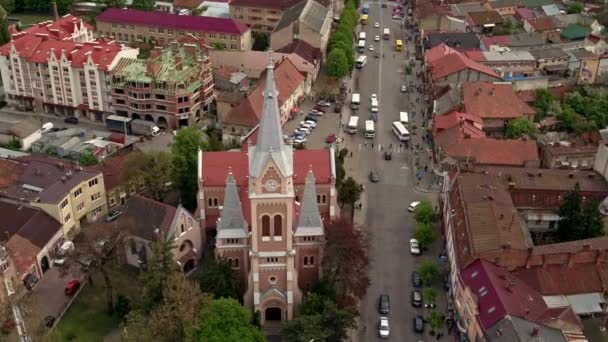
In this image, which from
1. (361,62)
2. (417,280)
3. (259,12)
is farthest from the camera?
(259,12)

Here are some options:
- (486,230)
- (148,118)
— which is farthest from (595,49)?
(148,118)

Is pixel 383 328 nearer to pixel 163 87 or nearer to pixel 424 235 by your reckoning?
pixel 424 235

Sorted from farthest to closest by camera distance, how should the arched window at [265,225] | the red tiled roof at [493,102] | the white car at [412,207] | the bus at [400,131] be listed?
the bus at [400,131] → the red tiled roof at [493,102] → the white car at [412,207] → the arched window at [265,225]

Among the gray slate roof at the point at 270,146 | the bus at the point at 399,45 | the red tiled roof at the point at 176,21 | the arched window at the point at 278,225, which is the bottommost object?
the bus at the point at 399,45

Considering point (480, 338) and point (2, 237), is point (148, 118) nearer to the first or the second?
point (2, 237)

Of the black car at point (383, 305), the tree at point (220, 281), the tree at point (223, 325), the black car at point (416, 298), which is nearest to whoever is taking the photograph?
the tree at point (223, 325)

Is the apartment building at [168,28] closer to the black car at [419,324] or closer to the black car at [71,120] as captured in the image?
the black car at [71,120]

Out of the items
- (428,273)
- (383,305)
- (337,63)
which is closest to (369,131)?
(337,63)

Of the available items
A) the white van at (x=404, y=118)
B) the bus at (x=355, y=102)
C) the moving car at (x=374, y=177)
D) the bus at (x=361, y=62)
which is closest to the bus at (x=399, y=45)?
the bus at (x=361, y=62)
